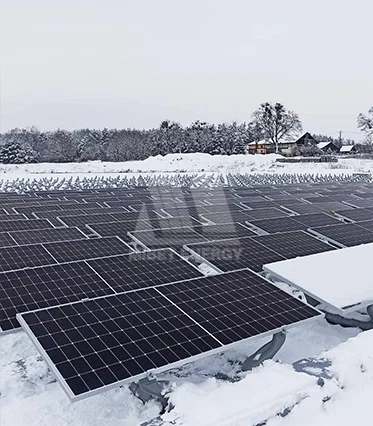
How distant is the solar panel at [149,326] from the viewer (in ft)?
13.1

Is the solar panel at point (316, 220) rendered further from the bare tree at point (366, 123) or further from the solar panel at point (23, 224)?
the bare tree at point (366, 123)

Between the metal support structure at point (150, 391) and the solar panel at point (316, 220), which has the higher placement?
the solar panel at point (316, 220)

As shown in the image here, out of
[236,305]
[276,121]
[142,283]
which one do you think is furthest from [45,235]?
[276,121]

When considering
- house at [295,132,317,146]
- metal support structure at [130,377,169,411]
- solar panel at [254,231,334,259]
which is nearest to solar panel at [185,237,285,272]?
solar panel at [254,231,334,259]

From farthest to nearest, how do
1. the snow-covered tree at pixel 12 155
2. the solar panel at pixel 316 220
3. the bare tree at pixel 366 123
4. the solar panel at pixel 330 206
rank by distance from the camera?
the bare tree at pixel 366 123 < the snow-covered tree at pixel 12 155 < the solar panel at pixel 330 206 < the solar panel at pixel 316 220

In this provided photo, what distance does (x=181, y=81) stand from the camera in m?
45.0

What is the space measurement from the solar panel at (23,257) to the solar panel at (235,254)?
287 centimetres

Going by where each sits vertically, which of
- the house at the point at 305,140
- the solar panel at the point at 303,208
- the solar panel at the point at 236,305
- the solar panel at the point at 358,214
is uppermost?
the house at the point at 305,140

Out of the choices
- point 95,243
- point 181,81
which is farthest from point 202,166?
point 95,243

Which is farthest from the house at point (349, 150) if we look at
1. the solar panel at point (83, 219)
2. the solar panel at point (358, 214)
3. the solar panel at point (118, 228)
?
the solar panel at point (118, 228)

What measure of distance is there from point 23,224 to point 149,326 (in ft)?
24.8

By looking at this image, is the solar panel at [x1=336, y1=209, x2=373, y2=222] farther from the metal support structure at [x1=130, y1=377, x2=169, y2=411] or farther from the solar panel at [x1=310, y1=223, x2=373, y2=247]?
the metal support structure at [x1=130, y1=377, x2=169, y2=411]

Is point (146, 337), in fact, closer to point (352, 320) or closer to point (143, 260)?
point (143, 260)

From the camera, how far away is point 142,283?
21.5 feet
